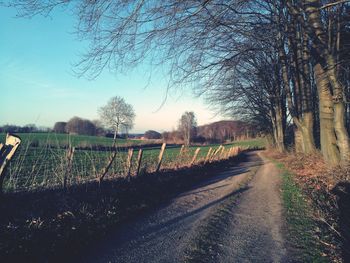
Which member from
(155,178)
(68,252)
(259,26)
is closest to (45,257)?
(68,252)

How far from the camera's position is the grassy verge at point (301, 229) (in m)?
3.52

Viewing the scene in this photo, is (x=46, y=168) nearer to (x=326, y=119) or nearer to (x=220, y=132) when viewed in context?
(x=326, y=119)

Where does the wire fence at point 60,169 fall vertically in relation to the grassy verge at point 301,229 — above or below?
above

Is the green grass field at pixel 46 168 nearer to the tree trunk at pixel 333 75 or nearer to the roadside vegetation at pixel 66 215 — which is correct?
the roadside vegetation at pixel 66 215

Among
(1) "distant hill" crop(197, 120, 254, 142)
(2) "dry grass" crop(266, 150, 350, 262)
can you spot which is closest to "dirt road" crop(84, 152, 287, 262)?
(2) "dry grass" crop(266, 150, 350, 262)

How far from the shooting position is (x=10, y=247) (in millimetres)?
3461

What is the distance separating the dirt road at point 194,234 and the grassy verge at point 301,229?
0.20 meters

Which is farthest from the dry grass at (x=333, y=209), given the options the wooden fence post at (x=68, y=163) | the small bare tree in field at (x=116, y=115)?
the small bare tree in field at (x=116, y=115)

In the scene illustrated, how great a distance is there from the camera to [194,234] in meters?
4.28

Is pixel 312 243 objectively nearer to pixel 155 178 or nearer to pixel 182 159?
pixel 155 178

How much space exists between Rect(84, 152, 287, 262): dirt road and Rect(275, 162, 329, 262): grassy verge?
196 mm

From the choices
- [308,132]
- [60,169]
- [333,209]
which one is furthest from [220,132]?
[333,209]

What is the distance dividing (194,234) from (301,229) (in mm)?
2237

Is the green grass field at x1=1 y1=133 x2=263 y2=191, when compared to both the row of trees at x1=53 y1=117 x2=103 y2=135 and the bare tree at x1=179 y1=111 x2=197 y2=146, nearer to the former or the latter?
the row of trees at x1=53 y1=117 x2=103 y2=135
